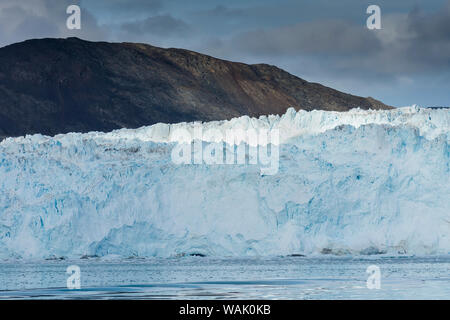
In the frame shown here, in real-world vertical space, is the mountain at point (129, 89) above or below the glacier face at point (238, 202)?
above

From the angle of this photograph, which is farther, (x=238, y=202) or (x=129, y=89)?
(x=129, y=89)

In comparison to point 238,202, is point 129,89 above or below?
above

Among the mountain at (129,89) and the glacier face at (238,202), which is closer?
the glacier face at (238,202)

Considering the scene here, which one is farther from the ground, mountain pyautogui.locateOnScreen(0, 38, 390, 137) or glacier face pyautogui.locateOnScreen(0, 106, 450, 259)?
mountain pyautogui.locateOnScreen(0, 38, 390, 137)

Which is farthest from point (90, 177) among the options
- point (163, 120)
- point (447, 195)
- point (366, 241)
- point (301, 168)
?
point (163, 120)

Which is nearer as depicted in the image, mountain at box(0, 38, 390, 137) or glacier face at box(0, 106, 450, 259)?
glacier face at box(0, 106, 450, 259)
